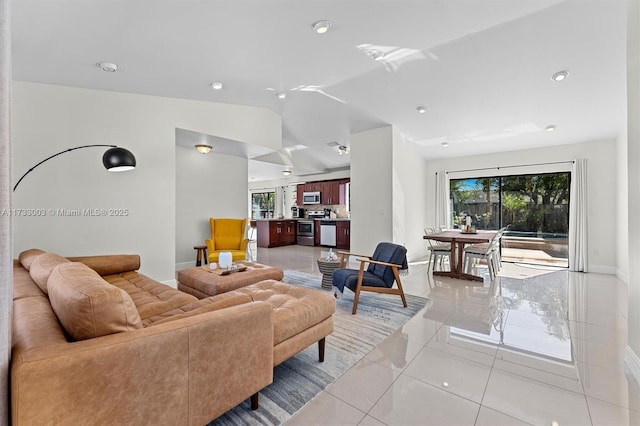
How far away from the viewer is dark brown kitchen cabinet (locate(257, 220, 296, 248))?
8.66 m

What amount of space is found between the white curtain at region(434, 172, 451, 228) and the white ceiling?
2.04 m

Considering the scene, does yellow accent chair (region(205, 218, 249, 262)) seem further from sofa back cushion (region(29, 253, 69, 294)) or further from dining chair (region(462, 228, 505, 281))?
dining chair (region(462, 228, 505, 281))

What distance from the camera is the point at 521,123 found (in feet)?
15.8

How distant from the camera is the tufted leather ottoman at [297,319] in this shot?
5.74 feet

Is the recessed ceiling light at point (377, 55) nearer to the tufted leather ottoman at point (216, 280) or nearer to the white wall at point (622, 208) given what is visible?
the tufted leather ottoman at point (216, 280)

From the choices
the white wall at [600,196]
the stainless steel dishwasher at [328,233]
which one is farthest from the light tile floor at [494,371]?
the stainless steel dishwasher at [328,233]

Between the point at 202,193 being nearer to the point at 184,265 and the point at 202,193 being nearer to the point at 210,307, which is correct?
the point at 184,265

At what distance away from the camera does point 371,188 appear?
557cm

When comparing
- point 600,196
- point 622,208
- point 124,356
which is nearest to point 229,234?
point 124,356

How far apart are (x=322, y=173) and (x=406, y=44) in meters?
6.30

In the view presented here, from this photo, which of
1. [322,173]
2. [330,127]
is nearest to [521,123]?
[330,127]

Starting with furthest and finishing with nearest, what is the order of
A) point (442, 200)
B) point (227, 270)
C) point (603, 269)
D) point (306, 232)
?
point (306, 232) → point (442, 200) → point (603, 269) → point (227, 270)

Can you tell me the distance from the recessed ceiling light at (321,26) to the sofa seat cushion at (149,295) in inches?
107

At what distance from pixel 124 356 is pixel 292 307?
1.03 m
